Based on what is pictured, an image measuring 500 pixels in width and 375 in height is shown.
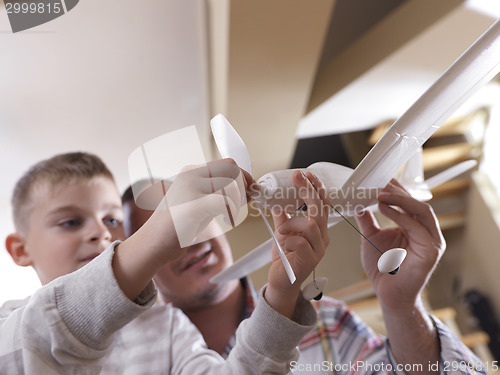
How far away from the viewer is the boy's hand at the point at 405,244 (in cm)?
39

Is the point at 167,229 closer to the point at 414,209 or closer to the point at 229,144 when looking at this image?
the point at 229,144

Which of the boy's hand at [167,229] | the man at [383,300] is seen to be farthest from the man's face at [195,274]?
the boy's hand at [167,229]

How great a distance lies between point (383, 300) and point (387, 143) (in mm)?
179

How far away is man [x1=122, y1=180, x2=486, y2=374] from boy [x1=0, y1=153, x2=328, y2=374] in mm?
31

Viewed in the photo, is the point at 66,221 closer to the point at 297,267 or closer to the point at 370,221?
the point at 297,267

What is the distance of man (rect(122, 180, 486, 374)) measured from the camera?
0.38 metres

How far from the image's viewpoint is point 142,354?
0.36m

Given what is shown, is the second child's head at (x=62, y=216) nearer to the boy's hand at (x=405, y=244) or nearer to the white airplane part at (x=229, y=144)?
the white airplane part at (x=229, y=144)

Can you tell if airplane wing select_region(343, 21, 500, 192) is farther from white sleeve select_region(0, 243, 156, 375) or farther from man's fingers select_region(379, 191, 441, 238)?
white sleeve select_region(0, 243, 156, 375)

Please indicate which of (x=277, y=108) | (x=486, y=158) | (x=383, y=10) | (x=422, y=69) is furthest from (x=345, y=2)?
(x=277, y=108)

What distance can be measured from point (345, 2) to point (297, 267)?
758 millimetres

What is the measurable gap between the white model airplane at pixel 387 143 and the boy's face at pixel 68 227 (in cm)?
9

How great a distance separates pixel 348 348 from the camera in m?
0.44

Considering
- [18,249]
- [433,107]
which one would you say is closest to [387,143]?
[433,107]
